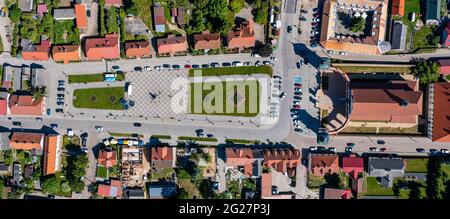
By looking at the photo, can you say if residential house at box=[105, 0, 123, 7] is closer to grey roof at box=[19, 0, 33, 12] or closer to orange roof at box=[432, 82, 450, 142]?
grey roof at box=[19, 0, 33, 12]

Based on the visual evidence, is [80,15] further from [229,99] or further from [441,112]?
[441,112]

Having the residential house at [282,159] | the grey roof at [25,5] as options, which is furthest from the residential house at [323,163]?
the grey roof at [25,5]

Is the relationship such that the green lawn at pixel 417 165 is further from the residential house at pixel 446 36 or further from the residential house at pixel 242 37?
the residential house at pixel 242 37

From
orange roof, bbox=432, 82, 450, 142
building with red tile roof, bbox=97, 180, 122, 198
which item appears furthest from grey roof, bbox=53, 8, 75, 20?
orange roof, bbox=432, 82, 450, 142
